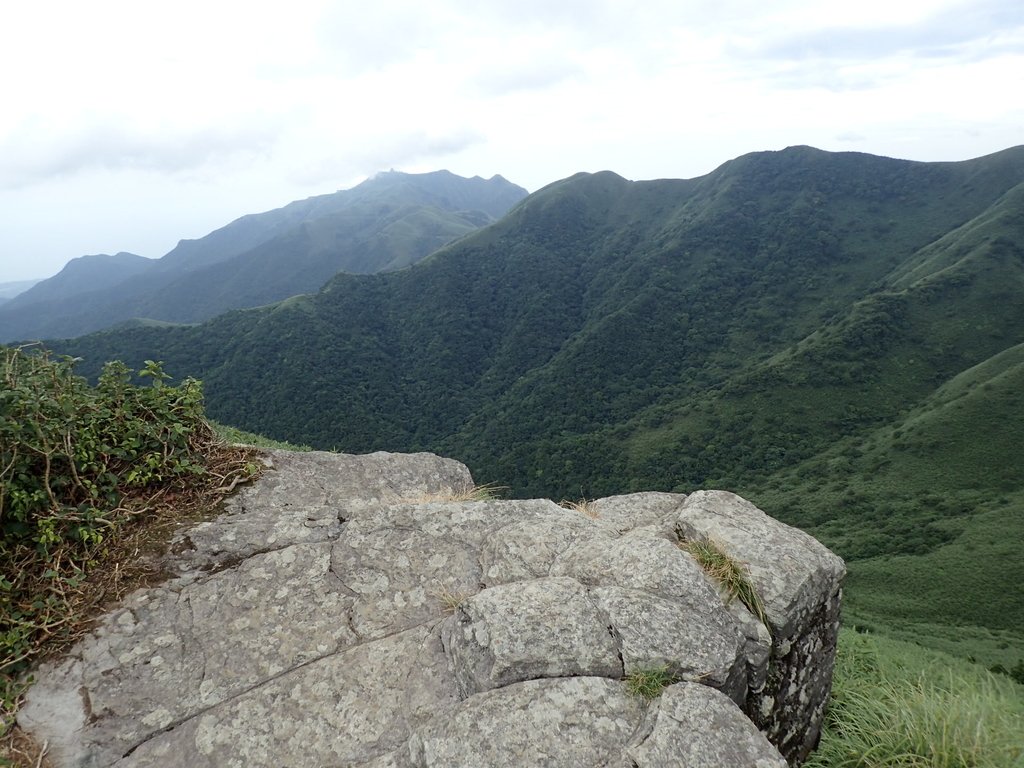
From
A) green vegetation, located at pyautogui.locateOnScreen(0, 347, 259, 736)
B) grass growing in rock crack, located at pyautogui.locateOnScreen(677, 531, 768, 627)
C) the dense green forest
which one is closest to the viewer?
green vegetation, located at pyautogui.locateOnScreen(0, 347, 259, 736)

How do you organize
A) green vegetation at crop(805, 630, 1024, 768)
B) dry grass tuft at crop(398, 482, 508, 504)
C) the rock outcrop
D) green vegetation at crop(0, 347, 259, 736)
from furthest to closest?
1. dry grass tuft at crop(398, 482, 508, 504)
2. green vegetation at crop(805, 630, 1024, 768)
3. green vegetation at crop(0, 347, 259, 736)
4. the rock outcrop

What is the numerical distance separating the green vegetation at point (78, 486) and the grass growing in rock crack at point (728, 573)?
551cm

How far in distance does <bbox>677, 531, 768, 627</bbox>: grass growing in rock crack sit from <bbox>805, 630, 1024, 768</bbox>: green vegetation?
159 cm

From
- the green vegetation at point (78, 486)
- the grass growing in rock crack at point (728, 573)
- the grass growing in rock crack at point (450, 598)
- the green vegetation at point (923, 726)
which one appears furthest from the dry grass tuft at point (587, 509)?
the green vegetation at point (78, 486)

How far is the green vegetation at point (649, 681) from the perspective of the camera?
420 cm

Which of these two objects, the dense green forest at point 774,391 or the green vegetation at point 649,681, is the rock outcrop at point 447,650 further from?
the dense green forest at point 774,391

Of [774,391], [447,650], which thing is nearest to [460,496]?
[447,650]

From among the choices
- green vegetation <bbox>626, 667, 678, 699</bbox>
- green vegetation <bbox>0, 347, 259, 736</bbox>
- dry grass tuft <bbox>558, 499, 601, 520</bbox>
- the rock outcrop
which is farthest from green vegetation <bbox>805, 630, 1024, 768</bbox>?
green vegetation <bbox>0, 347, 259, 736</bbox>

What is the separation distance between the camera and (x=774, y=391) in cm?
11938

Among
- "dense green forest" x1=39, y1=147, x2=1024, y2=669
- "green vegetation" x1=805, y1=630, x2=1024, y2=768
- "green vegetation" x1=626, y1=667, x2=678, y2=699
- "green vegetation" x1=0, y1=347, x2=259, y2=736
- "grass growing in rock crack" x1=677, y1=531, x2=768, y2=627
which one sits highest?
"green vegetation" x1=0, y1=347, x2=259, y2=736

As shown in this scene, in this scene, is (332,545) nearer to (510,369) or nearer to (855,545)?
(855,545)

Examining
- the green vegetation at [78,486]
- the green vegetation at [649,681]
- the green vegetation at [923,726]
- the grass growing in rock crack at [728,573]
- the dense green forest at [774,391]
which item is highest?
the green vegetation at [78,486]

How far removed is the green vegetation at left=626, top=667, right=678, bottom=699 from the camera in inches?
165

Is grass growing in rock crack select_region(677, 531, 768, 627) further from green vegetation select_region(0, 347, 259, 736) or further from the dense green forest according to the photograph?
the dense green forest
